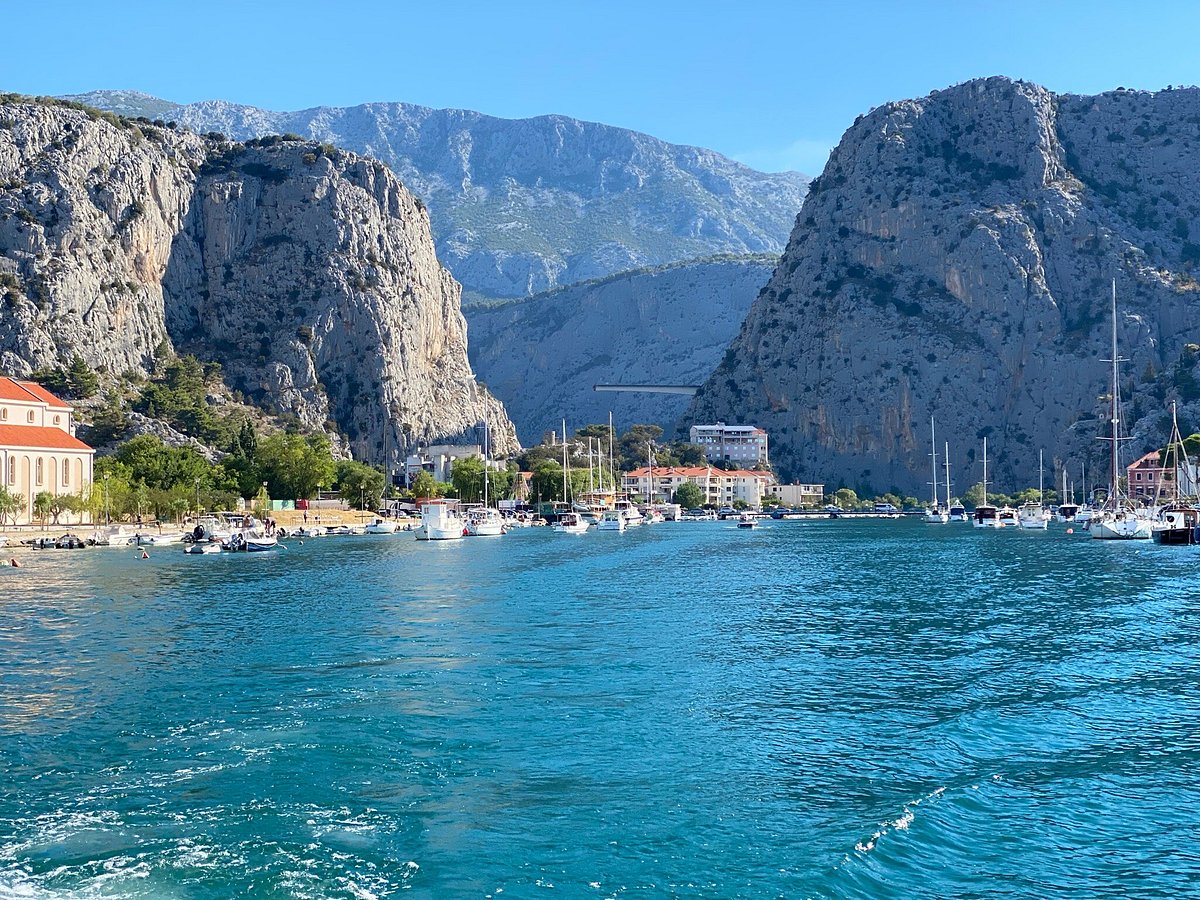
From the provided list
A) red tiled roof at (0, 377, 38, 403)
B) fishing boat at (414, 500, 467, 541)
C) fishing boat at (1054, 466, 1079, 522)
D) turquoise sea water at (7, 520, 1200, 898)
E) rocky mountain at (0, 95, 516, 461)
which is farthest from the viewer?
rocky mountain at (0, 95, 516, 461)

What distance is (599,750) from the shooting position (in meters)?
21.4

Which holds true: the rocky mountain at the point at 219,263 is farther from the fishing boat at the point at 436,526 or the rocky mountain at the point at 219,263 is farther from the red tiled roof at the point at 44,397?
the fishing boat at the point at 436,526

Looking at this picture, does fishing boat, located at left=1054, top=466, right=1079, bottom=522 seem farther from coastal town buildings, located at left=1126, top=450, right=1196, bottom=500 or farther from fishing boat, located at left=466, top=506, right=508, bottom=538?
fishing boat, located at left=466, top=506, right=508, bottom=538

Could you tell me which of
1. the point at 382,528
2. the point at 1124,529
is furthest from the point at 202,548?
the point at 1124,529

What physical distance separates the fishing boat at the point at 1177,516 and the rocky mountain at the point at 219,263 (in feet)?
374

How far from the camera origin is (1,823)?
56.2 feet

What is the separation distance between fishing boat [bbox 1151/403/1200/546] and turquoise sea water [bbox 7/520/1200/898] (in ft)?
152

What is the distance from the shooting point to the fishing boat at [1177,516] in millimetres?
88312

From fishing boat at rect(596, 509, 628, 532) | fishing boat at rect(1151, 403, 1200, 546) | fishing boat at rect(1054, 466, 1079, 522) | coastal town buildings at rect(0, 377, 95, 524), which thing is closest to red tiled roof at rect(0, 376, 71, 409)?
coastal town buildings at rect(0, 377, 95, 524)

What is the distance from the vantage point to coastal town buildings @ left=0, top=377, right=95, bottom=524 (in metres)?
106

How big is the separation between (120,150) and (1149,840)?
185064 millimetres

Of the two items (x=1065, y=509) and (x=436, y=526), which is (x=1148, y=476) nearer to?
(x=1065, y=509)

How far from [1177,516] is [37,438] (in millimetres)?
103443

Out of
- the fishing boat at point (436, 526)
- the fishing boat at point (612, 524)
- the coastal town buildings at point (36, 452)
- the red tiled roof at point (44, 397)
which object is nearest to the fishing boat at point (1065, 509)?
the fishing boat at point (612, 524)
